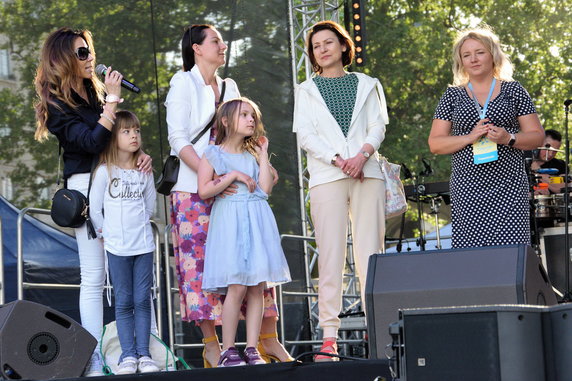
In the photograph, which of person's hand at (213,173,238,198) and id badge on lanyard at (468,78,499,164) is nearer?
id badge on lanyard at (468,78,499,164)

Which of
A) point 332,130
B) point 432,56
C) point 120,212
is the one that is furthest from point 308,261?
point 432,56

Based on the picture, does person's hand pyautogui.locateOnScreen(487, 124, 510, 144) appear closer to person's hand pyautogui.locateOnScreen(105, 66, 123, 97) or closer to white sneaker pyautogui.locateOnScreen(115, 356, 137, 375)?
person's hand pyautogui.locateOnScreen(105, 66, 123, 97)

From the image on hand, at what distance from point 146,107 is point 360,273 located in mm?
2525

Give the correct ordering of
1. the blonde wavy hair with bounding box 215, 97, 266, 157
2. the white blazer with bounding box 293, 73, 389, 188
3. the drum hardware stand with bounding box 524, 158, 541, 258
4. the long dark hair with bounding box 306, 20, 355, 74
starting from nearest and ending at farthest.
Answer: the blonde wavy hair with bounding box 215, 97, 266, 157, the white blazer with bounding box 293, 73, 389, 188, the long dark hair with bounding box 306, 20, 355, 74, the drum hardware stand with bounding box 524, 158, 541, 258

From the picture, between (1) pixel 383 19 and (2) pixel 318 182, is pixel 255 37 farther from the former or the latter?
(1) pixel 383 19

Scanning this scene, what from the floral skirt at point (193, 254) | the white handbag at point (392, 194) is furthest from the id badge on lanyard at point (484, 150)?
the floral skirt at point (193, 254)

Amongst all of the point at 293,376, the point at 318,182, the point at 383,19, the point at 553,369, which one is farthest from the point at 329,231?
the point at 383,19

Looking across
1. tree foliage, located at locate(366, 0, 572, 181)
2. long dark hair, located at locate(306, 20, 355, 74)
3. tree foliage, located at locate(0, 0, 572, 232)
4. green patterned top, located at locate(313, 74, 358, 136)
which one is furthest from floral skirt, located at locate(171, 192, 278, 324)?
tree foliage, located at locate(366, 0, 572, 181)

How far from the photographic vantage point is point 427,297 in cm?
405

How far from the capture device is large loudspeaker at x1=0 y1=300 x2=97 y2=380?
414 cm

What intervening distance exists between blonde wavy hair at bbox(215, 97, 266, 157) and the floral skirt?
33 centimetres

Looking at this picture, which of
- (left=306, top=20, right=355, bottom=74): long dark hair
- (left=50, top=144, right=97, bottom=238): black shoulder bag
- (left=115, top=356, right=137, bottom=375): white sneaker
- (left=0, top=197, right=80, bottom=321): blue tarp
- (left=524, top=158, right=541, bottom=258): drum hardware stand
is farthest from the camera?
(left=524, top=158, right=541, bottom=258): drum hardware stand

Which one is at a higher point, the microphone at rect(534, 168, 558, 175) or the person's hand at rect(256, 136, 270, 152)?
the person's hand at rect(256, 136, 270, 152)

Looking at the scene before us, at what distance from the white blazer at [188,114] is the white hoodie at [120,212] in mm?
324
